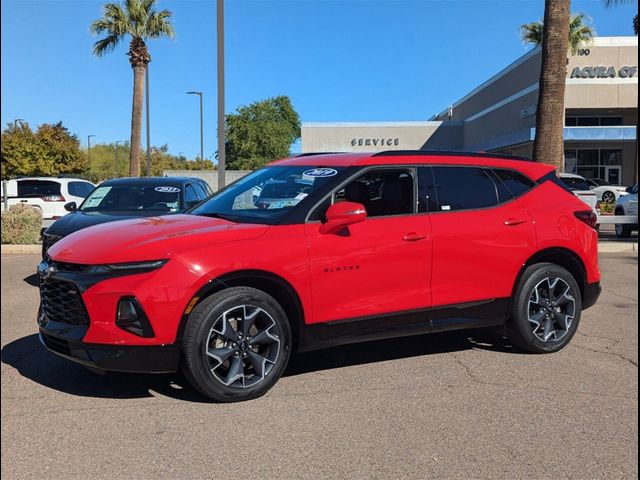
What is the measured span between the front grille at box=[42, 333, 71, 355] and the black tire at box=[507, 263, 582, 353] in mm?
3695

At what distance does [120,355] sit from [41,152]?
140 ft

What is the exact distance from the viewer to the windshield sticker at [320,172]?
4699 mm

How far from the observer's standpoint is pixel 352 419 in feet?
12.7

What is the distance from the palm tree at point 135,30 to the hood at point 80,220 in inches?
681

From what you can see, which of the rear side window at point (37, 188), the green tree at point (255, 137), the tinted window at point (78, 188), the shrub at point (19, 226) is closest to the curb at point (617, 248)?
the shrub at point (19, 226)

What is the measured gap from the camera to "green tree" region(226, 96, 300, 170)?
194 feet

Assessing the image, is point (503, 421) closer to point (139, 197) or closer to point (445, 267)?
point (445, 267)

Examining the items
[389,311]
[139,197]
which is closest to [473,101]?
[139,197]

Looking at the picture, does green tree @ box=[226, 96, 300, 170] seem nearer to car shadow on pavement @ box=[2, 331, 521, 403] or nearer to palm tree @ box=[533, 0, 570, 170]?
palm tree @ box=[533, 0, 570, 170]

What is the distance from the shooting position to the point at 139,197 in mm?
8945

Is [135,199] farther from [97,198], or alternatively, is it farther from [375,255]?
[375,255]

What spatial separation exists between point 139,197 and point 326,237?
546cm

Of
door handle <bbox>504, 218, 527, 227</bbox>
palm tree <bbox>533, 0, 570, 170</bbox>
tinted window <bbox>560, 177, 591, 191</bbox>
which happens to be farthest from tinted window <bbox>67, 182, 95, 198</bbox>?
tinted window <bbox>560, 177, 591, 191</bbox>

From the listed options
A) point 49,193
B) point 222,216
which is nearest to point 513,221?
point 222,216
